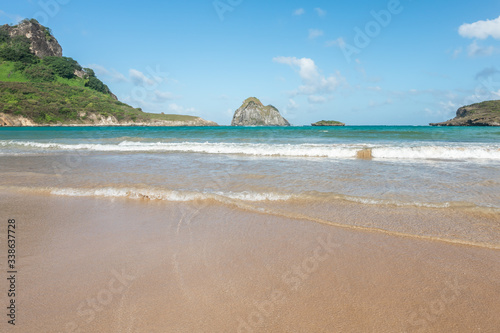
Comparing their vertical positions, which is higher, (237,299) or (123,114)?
(123,114)

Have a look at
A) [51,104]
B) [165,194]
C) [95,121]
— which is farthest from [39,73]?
[165,194]

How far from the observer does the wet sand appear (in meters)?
1.85

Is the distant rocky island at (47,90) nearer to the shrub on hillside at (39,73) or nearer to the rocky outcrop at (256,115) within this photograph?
the shrub on hillside at (39,73)

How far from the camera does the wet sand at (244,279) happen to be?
1.85 meters

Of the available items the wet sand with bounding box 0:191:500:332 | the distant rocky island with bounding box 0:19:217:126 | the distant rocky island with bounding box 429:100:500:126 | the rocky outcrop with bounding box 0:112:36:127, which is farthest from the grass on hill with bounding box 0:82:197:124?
the distant rocky island with bounding box 429:100:500:126

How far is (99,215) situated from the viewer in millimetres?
4266

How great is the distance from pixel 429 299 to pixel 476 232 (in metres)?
2.08

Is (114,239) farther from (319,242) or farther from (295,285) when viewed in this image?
(319,242)

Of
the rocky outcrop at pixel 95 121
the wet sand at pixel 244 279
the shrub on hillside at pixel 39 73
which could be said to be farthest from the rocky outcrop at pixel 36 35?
the wet sand at pixel 244 279

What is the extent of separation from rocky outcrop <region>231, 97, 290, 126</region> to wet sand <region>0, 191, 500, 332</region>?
159 meters

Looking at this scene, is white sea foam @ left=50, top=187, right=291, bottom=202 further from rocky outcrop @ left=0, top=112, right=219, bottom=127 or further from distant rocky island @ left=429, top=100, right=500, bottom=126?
distant rocky island @ left=429, top=100, right=500, bottom=126

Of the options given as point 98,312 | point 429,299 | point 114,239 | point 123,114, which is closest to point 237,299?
point 98,312

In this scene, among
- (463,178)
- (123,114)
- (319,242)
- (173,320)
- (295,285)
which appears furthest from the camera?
(123,114)

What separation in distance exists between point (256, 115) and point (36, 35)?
113 m
